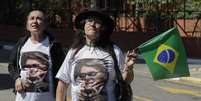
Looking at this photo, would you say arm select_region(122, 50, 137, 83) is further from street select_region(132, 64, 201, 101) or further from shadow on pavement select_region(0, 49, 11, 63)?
shadow on pavement select_region(0, 49, 11, 63)

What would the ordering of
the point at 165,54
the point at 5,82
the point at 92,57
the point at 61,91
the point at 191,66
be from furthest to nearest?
the point at 191,66 → the point at 5,82 → the point at 165,54 → the point at 61,91 → the point at 92,57

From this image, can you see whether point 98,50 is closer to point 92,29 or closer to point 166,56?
point 92,29

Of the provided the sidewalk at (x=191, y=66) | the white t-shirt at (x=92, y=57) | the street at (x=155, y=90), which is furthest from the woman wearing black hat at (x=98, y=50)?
the sidewalk at (x=191, y=66)

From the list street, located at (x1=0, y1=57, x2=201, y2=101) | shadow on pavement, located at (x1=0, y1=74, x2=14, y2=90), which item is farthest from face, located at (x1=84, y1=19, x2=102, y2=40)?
A: shadow on pavement, located at (x1=0, y1=74, x2=14, y2=90)

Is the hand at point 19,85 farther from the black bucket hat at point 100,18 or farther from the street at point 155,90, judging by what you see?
the street at point 155,90

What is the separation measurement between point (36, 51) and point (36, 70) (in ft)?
0.52

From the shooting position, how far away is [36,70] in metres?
5.31

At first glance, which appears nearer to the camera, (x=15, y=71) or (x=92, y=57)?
(x=92, y=57)

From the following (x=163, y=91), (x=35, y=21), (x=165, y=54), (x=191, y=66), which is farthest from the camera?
(x=191, y=66)

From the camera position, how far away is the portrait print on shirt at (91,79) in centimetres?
453

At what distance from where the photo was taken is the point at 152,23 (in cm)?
2728

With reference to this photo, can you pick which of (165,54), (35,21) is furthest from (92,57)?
(35,21)

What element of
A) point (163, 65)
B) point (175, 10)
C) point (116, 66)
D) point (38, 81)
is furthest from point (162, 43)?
point (175, 10)

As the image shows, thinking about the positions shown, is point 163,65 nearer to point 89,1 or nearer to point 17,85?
point 17,85
